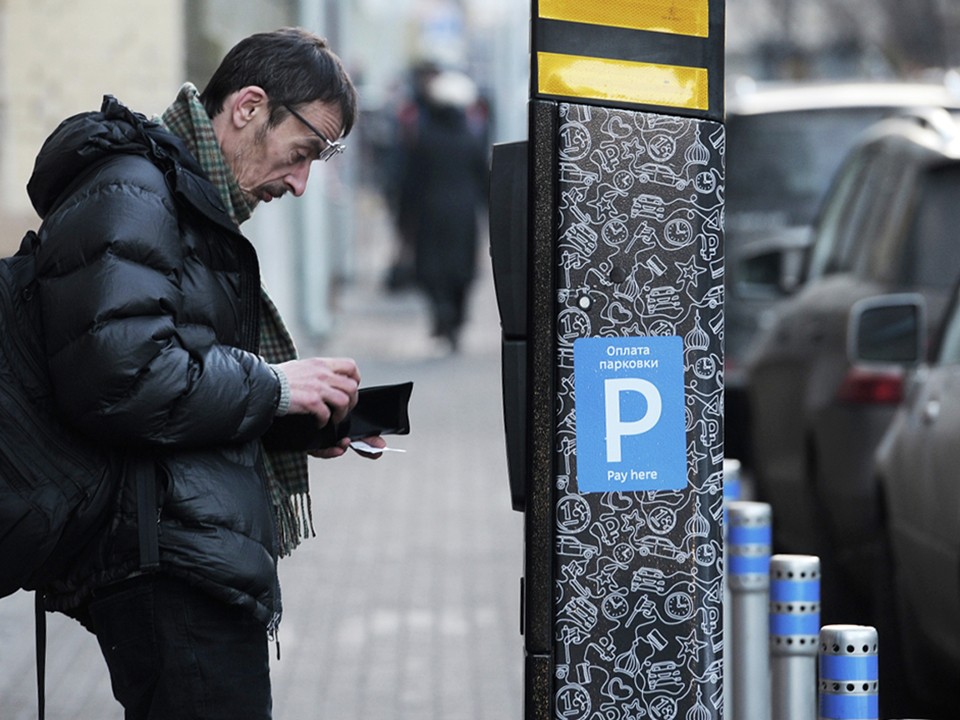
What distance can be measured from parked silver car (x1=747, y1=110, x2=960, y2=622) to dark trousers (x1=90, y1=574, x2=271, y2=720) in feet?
13.0

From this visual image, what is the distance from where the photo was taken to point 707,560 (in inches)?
144

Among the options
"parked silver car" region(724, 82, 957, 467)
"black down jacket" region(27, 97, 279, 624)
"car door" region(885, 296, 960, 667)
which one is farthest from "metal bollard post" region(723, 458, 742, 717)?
"parked silver car" region(724, 82, 957, 467)

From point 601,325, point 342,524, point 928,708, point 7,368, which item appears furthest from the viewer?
point 342,524

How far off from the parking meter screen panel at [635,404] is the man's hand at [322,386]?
14.6 inches

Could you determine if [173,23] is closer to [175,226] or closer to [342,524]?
[342,524]

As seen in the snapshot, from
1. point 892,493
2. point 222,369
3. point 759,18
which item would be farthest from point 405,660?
point 759,18

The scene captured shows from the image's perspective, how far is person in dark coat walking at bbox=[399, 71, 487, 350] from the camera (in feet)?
58.7

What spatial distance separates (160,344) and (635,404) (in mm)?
859

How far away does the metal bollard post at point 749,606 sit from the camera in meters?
5.11

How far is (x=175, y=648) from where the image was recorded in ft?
11.4

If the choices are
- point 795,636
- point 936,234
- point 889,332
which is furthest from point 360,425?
point 936,234

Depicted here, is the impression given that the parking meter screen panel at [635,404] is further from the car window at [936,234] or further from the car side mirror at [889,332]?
the car window at [936,234]

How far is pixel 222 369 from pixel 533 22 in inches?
31.8

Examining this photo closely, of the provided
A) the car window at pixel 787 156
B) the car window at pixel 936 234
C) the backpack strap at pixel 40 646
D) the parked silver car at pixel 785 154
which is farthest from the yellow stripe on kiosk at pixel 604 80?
the car window at pixel 787 156
